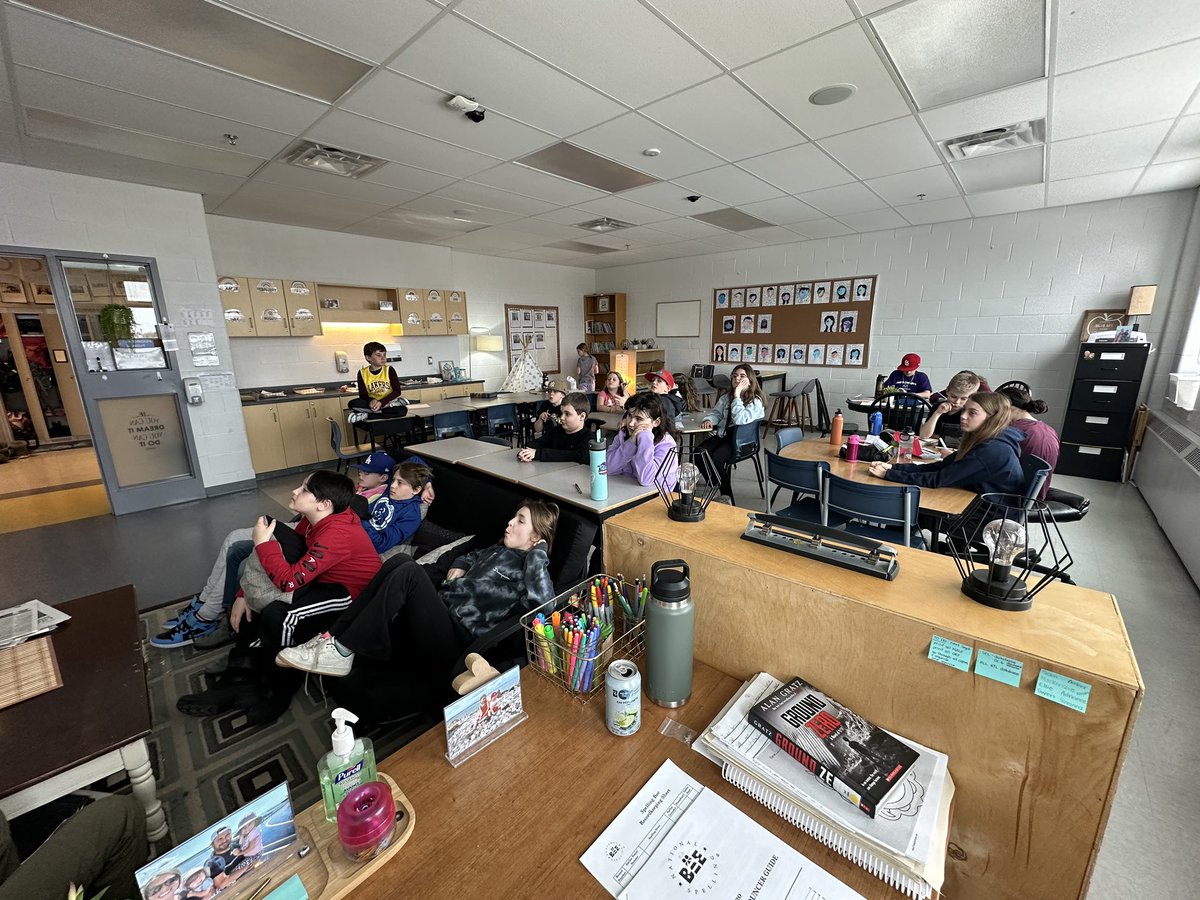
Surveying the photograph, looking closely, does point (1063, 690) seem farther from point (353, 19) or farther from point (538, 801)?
point (353, 19)

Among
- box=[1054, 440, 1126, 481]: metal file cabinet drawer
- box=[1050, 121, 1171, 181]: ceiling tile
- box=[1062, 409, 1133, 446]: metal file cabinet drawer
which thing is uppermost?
box=[1050, 121, 1171, 181]: ceiling tile

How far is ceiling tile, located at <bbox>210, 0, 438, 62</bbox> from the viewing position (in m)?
1.98

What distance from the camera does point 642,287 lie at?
9.29 meters

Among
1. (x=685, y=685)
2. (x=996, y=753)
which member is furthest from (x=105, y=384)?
(x=996, y=753)

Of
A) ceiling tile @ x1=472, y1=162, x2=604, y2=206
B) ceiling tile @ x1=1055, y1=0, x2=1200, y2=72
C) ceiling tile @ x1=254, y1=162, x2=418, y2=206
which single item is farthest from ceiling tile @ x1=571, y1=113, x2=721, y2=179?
ceiling tile @ x1=254, y1=162, x2=418, y2=206

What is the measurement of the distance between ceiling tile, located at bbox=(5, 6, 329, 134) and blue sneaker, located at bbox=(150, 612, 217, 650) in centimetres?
280

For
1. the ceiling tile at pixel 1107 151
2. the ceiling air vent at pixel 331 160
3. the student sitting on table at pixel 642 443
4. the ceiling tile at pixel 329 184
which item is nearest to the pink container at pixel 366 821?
the student sitting on table at pixel 642 443

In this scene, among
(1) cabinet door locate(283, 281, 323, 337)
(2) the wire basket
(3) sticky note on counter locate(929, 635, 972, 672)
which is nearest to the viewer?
(3) sticky note on counter locate(929, 635, 972, 672)

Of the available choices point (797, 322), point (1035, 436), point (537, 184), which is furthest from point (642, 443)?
point (797, 322)

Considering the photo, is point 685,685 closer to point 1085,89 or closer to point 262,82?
point 262,82

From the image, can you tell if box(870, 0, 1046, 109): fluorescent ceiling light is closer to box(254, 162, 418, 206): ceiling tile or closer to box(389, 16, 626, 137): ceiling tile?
box(389, 16, 626, 137): ceiling tile

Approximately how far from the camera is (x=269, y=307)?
5758mm

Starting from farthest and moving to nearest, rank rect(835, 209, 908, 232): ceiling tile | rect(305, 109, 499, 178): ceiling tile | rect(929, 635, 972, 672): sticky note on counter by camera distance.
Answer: rect(835, 209, 908, 232): ceiling tile → rect(305, 109, 499, 178): ceiling tile → rect(929, 635, 972, 672): sticky note on counter

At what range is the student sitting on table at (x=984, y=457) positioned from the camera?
2406 millimetres
